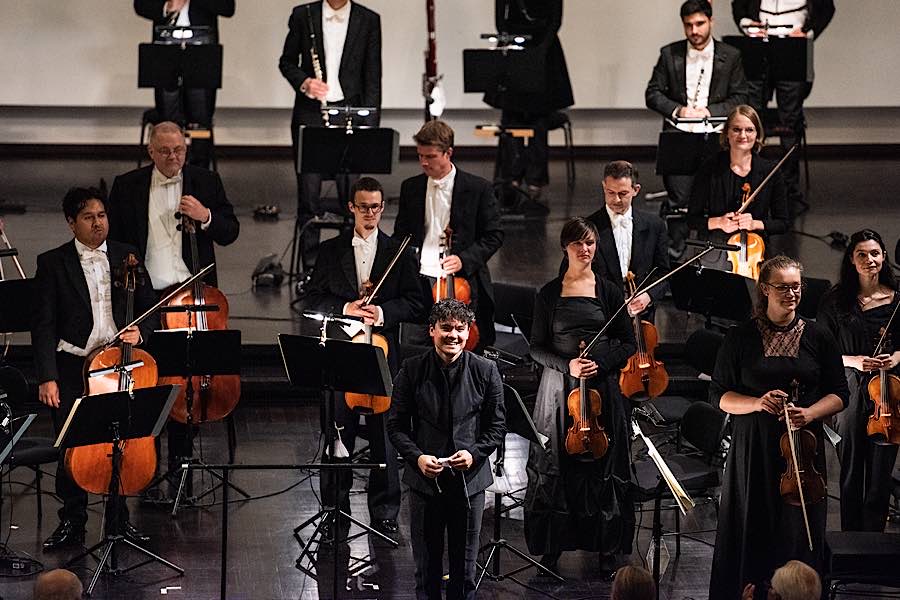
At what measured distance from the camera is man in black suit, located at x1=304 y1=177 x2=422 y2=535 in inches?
262

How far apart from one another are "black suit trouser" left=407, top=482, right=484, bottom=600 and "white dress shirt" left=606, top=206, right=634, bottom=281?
1751mm

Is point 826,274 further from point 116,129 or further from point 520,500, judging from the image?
point 116,129

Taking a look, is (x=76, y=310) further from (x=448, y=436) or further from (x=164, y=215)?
(x=448, y=436)

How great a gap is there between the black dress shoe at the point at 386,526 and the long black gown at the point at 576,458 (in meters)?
0.69

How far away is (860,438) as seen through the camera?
21.1ft

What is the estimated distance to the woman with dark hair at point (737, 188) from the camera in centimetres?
759

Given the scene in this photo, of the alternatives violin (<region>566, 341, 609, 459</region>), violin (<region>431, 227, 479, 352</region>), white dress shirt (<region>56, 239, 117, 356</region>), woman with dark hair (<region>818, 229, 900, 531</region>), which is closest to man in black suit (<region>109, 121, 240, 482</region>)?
white dress shirt (<region>56, 239, 117, 356</region>)

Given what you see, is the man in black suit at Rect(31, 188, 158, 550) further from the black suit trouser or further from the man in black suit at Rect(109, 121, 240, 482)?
the black suit trouser

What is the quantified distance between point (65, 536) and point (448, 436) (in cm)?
206

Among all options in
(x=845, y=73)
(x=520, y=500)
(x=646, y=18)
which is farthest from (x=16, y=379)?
(x=845, y=73)

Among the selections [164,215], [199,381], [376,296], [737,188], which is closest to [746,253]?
[737,188]

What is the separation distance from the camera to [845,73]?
1366 centimetres

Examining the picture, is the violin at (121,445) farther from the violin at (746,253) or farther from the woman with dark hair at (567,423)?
the violin at (746,253)

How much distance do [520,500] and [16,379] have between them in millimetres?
2529
